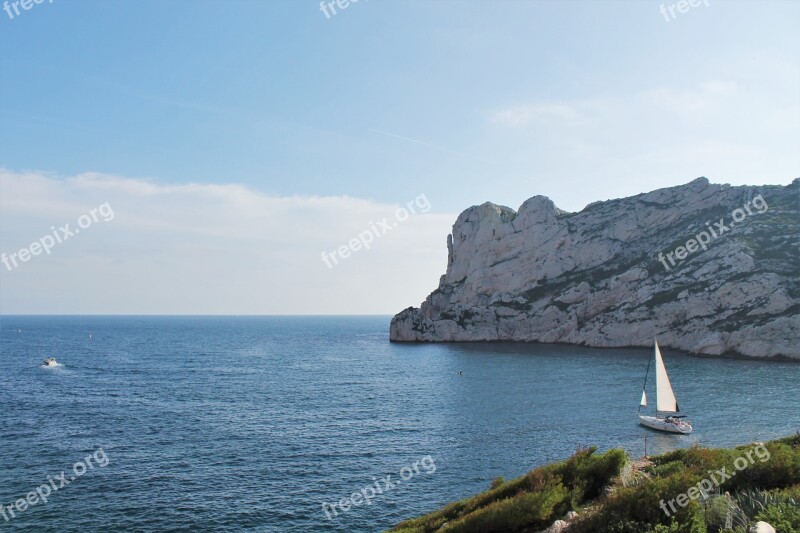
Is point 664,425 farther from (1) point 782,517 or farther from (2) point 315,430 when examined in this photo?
(1) point 782,517

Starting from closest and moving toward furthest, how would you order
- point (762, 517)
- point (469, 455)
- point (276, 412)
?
point (762, 517) < point (469, 455) < point (276, 412)

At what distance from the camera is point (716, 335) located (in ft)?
337

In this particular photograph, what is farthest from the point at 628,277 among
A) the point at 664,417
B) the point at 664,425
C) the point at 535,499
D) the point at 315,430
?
the point at 535,499

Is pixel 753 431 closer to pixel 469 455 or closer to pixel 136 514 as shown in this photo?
pixel 469 455

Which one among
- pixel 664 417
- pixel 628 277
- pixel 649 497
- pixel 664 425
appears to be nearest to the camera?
pixel 649 497

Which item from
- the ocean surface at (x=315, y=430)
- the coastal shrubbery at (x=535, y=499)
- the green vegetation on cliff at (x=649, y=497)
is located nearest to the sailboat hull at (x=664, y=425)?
the ocean surface at (x=315, y=430)

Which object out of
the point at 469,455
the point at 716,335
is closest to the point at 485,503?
the point at 469,455

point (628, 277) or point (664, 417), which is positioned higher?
point (628, 277)

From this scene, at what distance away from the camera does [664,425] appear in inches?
2036

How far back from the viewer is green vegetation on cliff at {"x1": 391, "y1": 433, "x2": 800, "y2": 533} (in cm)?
1426

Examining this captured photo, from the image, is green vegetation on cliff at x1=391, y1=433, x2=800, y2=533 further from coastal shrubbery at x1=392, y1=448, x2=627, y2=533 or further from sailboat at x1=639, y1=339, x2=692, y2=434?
sailboat at x1=639, y1=339, x2=692, y2=434

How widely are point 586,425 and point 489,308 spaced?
101299 mm

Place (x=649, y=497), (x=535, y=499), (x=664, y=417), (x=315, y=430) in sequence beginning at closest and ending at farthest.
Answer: (x=649, y=497), (x=535, y=499), (x=315, y=430), (x=664, y=417)

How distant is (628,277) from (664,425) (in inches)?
3384
